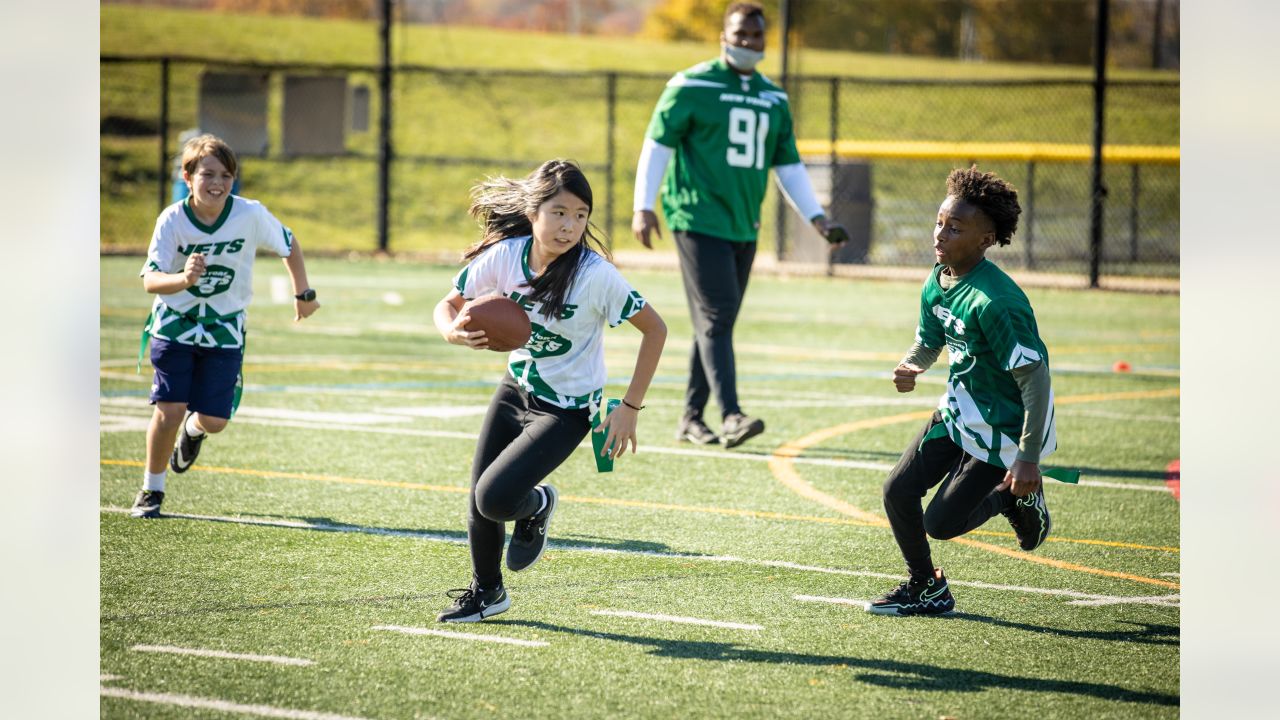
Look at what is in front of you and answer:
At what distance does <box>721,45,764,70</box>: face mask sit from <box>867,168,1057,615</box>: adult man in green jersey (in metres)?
3.35

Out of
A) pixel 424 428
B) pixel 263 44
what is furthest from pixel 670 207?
pixel 263 44

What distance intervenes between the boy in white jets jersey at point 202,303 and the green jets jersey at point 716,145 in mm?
2459

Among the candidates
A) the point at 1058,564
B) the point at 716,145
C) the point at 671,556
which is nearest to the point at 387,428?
the point at 716,145

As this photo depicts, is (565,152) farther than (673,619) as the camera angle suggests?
Yes

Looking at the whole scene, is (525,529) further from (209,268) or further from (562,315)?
(209,268)

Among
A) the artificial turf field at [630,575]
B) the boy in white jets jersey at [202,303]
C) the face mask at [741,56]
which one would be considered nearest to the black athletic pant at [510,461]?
the artificial turf field at [630,575]

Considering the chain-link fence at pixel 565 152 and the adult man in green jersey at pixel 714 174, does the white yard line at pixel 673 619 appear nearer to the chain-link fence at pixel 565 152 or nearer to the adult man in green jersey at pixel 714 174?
the adult man in green jersey at pixel 714 174

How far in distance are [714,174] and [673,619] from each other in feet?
12.7

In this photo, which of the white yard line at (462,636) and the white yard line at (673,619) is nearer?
the white yard line at (462,636)

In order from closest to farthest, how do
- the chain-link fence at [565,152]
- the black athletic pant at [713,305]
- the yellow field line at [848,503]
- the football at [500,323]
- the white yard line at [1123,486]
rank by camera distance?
the football at [500,323], the yellow field line at [848,503], the white yard line at [1123,486], the black athletic pant at [713,305], the chain-link fence at [565,152]

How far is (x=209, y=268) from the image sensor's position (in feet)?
21.4

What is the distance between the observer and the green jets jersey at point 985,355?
4805 mm
